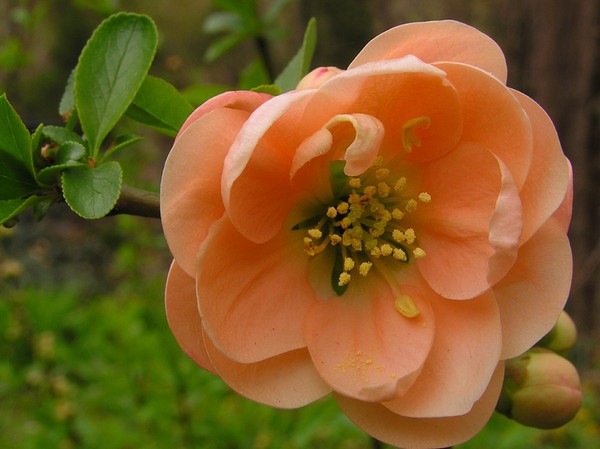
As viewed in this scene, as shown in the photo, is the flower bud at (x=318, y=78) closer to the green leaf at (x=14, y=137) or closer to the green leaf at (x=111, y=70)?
the green leaf at (x=111, y=70)

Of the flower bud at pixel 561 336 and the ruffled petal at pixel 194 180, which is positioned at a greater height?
the ruffled petal at pixel 194 180

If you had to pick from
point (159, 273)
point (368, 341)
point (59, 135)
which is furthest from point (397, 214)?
point (159, 273)

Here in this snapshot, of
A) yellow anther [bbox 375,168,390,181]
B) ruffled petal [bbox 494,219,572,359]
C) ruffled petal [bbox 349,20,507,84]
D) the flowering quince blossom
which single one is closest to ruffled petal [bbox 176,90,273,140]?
the flowering quince blossom

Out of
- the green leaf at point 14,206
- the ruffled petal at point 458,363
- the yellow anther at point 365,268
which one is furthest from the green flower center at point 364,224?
the green leaf at point 14,206

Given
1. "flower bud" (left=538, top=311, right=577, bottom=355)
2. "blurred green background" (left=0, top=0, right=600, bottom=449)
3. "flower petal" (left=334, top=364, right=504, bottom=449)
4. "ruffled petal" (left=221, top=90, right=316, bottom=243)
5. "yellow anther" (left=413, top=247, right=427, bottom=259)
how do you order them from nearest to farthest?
1. "ruffled petal" (left=221, top=90, right=316, bottom=243)
2. "flower petal" (left=334, top=364, right=504, bottom=449)
3. "yellow anther" (left=413, top=247, right=427, bottom=259)
4. "flower bud" (left=538, top=311, right=577, bottom=355)
5. "blurred green background" (left=0, top=0, right=600, bottom=449)

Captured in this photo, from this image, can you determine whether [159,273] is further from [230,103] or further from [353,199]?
[230,103]

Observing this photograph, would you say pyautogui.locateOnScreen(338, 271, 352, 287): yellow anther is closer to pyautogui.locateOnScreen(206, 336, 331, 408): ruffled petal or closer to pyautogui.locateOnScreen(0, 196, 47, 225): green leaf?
pyautogui.locateOnScreen(206, 336, 331, 408): ruffled petal

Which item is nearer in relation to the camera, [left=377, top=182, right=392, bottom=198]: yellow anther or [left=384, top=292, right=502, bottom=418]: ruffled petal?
[left=384, top=292, right=502, bottom=418]: ruffled petal

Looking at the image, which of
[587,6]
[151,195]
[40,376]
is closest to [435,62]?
[151,195]

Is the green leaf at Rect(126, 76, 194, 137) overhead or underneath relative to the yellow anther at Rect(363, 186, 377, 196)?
overhead
